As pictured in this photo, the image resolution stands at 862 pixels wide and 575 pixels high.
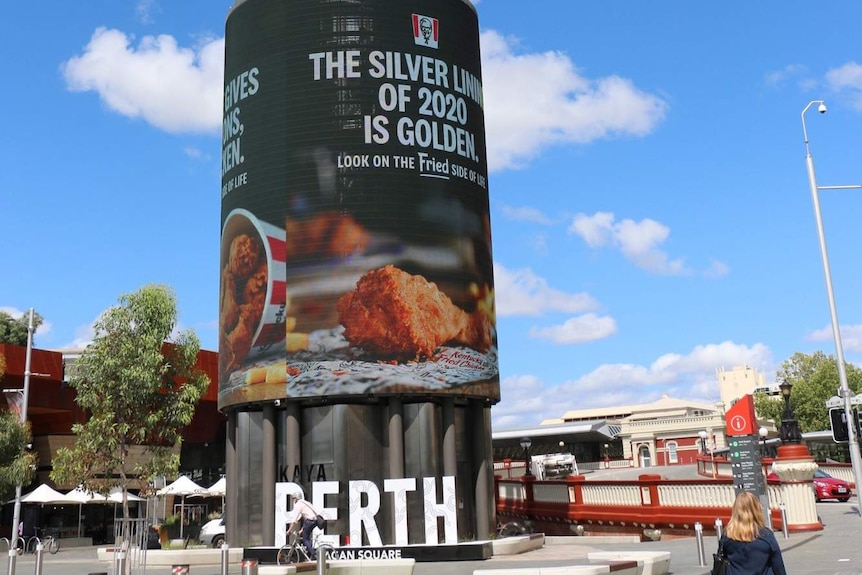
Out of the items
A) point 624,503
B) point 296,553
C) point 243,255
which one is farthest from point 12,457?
point 624,503

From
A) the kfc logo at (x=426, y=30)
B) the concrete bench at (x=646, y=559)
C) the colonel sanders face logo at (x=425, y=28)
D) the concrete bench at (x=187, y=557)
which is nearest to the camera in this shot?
the concrete bench at (x=646, y=559)

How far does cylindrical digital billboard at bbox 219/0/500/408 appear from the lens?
3338 cm

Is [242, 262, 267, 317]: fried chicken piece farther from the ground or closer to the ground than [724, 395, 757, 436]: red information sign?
farther from the ground

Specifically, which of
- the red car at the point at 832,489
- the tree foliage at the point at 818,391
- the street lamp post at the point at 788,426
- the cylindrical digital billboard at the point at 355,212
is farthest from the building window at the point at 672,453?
the street lamp post at the point at 788,426

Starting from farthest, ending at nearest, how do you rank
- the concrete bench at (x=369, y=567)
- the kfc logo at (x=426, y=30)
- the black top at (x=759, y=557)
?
1. the kfc logo at (x=426, y=30)
2. the concrete bench at (x=369, y=567)
3. the black top at (x=759, y=557)

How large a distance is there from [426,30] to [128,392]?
2250 cm

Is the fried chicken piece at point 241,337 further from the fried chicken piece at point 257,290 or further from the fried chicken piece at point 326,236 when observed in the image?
the fried chicken piece at point 326,236

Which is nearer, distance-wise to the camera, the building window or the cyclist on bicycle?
the cyclist on bicycle

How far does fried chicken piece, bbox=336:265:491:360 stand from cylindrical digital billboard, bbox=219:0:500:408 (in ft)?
0.17

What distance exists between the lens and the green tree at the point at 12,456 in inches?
1676

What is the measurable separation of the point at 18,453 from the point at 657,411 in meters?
149

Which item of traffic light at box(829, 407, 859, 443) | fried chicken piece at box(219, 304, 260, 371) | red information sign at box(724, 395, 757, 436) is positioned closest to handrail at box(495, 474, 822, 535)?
traffic light at box(829, 407, 859, 443)

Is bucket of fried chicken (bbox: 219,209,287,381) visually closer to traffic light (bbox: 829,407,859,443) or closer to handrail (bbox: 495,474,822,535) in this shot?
handrail (bbox: 495,474,822,535)

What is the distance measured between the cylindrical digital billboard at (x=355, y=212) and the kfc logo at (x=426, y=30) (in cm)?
5
